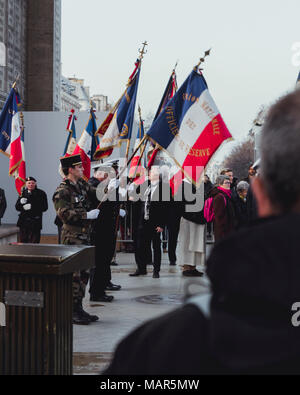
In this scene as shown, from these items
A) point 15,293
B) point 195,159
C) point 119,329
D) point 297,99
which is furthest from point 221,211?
point 297,99

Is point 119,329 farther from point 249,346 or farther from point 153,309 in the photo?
point 249,346

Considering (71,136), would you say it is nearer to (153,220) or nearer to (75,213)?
(153,220)

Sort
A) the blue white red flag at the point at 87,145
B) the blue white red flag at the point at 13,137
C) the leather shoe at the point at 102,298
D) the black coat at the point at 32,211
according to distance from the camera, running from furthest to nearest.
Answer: the blue white red flag at the point at 87,145 < the black coat at the point at 32,211 < the blue white red flag at the point at 13,137 < the leather shoe at the point at 102,298

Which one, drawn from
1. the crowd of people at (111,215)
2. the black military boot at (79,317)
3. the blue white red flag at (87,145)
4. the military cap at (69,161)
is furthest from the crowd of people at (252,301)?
the blue white red flag at (87,145)

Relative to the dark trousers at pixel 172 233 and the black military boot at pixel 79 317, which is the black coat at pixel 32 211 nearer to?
the dark trousers at pixel 172 233

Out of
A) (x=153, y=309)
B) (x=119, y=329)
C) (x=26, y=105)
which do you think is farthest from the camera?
(x=26, y=105)

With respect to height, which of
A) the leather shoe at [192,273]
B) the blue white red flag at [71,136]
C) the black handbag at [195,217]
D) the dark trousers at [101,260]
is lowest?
the leather shoe at [192,273]

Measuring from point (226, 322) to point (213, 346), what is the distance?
53mm

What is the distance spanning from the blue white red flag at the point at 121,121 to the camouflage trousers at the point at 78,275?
389cm

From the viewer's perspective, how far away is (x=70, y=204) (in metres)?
7.30

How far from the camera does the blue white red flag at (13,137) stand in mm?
13953

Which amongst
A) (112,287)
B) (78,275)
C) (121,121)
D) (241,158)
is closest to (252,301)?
(78,275)

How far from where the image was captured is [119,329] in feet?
23.9

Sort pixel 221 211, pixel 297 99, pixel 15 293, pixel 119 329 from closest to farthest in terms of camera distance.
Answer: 1. pixel 297 99
2. pixel 15 293
3. pixel 119 329
4. pixel 221 211
